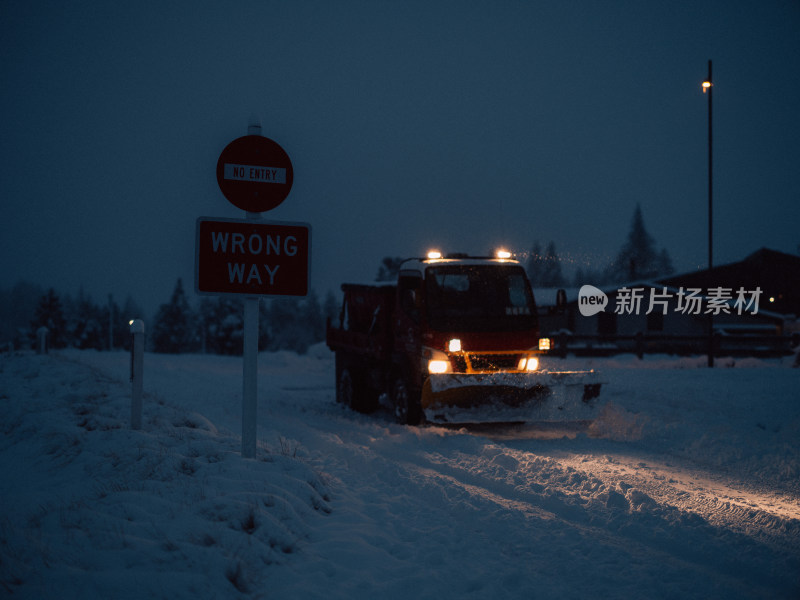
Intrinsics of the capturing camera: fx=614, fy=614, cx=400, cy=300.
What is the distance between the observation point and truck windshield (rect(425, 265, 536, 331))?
9.71 metres

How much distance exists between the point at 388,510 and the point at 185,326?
78775 mm

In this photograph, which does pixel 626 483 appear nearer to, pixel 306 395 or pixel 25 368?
pixel 306 395

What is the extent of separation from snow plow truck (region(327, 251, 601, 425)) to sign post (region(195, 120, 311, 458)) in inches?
150

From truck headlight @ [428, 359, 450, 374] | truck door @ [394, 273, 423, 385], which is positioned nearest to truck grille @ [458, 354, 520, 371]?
truck headlight @ [428, 359, 450, 374]

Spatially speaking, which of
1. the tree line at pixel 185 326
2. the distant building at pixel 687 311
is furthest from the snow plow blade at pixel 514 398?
the tree line at pixel 185 326

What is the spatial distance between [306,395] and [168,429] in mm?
8878

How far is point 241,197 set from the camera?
557 cm

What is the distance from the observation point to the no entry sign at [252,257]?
→ 545cm

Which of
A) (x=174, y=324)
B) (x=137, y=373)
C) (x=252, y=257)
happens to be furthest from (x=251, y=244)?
(x=174, y=324)

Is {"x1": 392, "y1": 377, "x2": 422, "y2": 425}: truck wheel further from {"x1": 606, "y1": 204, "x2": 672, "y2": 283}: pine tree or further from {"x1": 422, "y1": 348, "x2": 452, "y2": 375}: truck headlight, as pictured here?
{"x1": 606, "y1": 204, "x2": 672, "y2": 283}: pine tree

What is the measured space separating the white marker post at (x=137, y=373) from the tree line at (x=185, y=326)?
1984 inches

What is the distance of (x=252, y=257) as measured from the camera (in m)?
5.58

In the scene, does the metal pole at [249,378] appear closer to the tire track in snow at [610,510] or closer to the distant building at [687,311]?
the tire track in snow at [610,510]

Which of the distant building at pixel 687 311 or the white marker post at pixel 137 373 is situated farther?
the distant building at pixel 687 311
